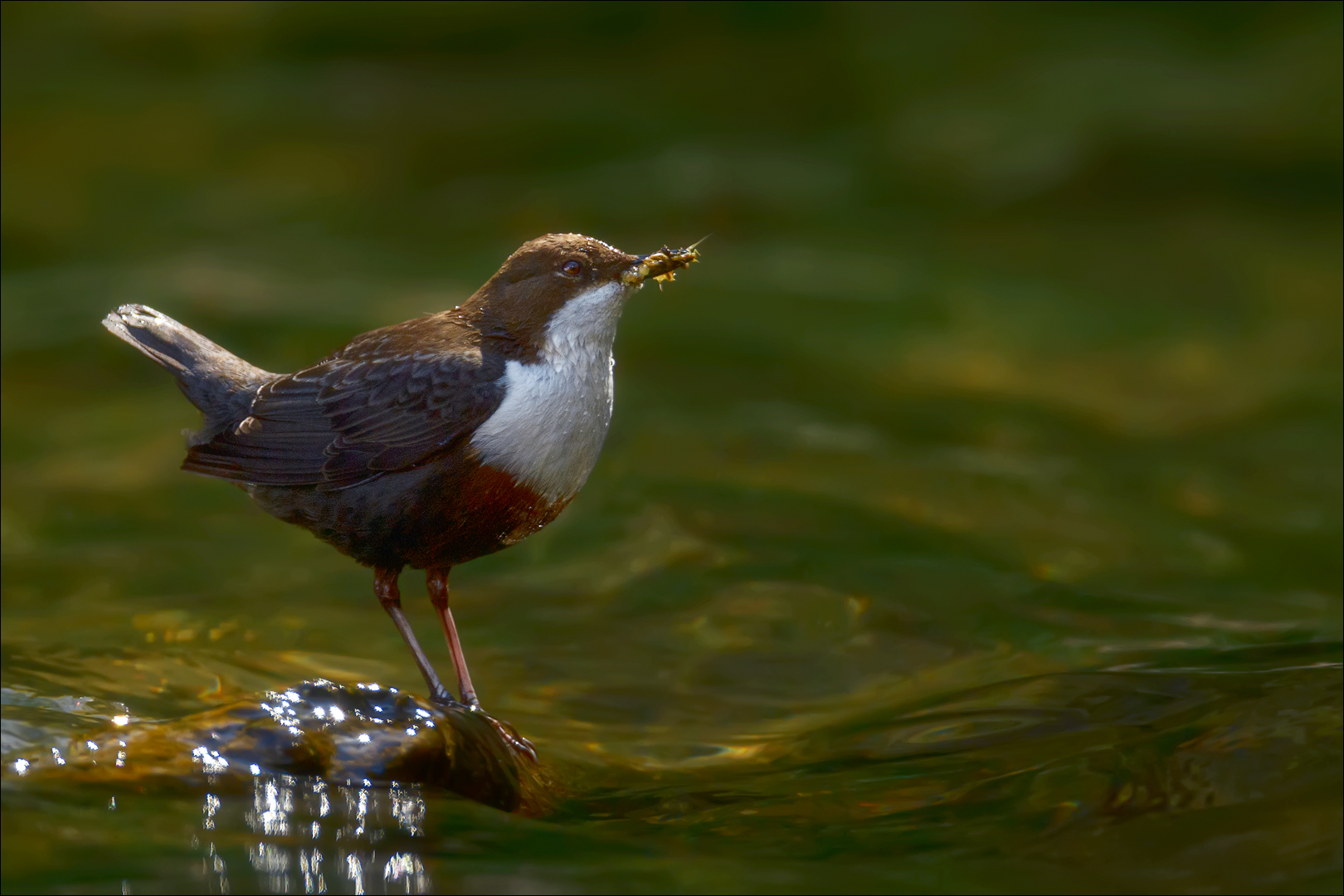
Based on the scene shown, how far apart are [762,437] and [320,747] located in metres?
3.61

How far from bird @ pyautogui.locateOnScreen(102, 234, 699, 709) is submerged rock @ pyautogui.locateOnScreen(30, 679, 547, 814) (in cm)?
29

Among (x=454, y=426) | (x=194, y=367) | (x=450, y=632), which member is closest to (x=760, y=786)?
(x=450, y=632)

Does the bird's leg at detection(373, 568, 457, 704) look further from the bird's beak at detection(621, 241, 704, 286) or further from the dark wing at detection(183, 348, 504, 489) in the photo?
the bird's beak at detection(621, 241, 704, 286)

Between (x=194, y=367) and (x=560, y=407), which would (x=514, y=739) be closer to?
(x=560, y=407)

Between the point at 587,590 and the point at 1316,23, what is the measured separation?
7.11 metres

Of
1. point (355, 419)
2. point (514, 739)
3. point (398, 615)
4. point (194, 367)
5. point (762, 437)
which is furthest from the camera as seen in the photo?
point (762, 437)

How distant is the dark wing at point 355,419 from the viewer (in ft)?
11.3

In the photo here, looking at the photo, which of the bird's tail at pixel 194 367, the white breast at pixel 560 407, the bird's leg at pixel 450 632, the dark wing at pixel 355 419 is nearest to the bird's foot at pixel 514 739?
the bird's leg at pixel 450 632

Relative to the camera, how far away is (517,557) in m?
5.37

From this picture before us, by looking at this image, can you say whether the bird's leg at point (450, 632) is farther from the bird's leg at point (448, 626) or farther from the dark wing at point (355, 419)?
the dark wing at point (355, 419)

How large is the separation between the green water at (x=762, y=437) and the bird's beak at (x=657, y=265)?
1.25m

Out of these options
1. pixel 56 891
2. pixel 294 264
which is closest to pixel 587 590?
pixel 56 891

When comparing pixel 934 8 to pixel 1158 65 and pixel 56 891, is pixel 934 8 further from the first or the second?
pixel 56 891

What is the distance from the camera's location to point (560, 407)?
3.40 m
